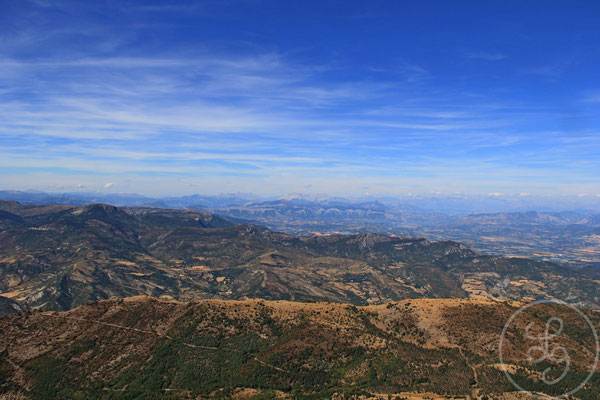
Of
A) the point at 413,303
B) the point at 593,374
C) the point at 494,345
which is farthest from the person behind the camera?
the point at 413,303

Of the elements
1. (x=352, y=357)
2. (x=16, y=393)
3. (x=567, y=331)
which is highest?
(x=567, y=331)

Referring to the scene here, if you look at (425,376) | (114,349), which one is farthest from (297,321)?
(114,349)

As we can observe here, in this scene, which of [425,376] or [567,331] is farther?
[567,331]

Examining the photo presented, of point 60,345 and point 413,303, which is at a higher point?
point 413,303

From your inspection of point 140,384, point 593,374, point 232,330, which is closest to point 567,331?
point 593,374

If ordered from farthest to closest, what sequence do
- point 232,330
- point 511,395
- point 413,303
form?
point 413,303, point 232,330, point 511,395

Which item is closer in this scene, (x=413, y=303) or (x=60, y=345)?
(x=60, y=345)

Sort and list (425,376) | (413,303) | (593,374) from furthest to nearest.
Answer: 1. (413,303)
2. (425,376)
3. (593,374)

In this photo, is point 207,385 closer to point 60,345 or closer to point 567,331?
point 60,345

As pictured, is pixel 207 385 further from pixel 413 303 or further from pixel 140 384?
pixel 413 303
